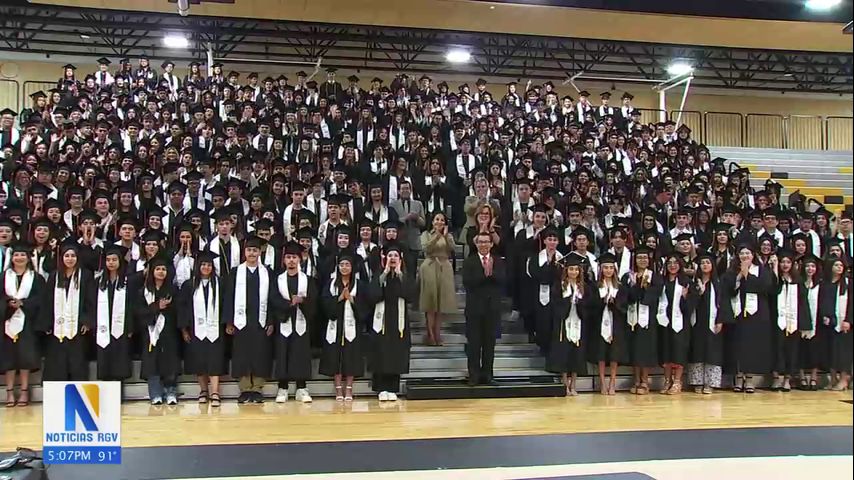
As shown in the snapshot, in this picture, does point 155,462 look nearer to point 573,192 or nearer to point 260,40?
point 573,192

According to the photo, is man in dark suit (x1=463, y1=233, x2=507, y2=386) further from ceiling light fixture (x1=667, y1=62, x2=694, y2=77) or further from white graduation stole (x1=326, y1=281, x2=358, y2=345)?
ceiling light fixture (x1=667, y1=62, x2=694, y2=77)

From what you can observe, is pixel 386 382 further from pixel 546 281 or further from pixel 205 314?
pixel 546 281

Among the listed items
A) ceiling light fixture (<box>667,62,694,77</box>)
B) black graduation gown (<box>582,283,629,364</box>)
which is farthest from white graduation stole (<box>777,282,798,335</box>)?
ceiling light fixture (<box>667,62,694,77</box>)

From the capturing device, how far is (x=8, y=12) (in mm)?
13219

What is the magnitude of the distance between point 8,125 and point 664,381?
8955 mm

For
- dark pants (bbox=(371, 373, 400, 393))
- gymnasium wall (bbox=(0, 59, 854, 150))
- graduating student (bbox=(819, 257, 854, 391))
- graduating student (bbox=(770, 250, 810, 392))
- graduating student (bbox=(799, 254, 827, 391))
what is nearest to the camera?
graduating student (bbox=(819, 257, 854, 391))

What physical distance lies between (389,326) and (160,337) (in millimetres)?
2039

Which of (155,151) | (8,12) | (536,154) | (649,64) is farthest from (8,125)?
(649,64)

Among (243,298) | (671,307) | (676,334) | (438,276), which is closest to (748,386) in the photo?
(676,334)

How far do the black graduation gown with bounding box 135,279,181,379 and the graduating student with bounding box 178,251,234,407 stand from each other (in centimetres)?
8

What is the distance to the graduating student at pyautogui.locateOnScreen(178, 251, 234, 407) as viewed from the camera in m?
6.64

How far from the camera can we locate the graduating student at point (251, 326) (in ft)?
21.9

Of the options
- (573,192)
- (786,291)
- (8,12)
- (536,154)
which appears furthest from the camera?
(8,12)

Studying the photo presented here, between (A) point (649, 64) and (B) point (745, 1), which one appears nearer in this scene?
(B) point (745, 1)
